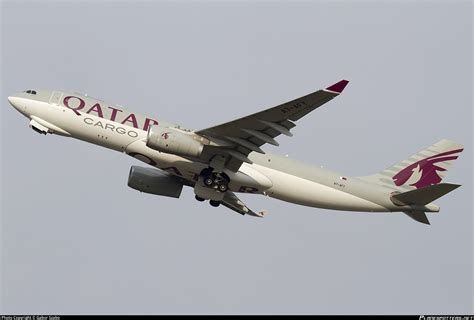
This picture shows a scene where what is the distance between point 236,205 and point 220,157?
740 cm

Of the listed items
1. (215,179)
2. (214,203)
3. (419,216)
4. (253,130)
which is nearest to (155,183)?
(214,203)

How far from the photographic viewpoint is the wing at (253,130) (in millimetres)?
40188

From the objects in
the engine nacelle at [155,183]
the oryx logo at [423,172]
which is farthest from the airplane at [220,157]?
the engine nacelle at [155,183]

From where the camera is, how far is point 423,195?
4553 cm

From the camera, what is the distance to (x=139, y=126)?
148 feet

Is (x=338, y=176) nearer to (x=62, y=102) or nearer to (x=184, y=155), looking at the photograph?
(x=184, y=155)

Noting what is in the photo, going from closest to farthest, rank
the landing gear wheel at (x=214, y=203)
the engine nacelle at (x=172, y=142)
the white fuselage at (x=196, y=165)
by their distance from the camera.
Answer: the engine nacelle at (x=172, y=142), the white fuselage at (x=196, y=165), the landing gear wheel at (x=214, y=203)

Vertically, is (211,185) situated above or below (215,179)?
below

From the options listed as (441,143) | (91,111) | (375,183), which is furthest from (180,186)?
(441,143)

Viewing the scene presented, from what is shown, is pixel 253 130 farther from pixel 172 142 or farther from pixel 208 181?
A: pixel 208 181

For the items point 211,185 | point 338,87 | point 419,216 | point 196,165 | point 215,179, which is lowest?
point 211,185

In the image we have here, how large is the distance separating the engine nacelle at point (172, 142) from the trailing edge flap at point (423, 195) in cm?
1130

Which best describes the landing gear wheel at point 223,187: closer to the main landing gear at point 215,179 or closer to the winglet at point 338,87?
the main landing gear at point 215,179

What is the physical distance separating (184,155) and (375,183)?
37.2 ft
